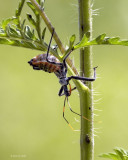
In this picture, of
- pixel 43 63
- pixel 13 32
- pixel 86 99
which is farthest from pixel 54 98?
pixel 86 99

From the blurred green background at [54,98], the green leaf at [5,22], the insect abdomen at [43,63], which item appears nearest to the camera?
the green leaf at [5,22]

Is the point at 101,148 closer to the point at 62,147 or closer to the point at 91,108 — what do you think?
the point at 62,147

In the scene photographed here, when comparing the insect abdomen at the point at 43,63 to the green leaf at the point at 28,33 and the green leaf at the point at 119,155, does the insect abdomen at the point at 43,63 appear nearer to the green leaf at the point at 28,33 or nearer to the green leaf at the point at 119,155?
the green leaf at the point at 28,33

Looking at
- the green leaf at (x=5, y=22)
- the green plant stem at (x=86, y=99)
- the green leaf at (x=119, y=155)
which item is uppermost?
the green leaf at (x=5, y=22)

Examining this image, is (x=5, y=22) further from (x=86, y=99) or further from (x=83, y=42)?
(x=86, y=99)

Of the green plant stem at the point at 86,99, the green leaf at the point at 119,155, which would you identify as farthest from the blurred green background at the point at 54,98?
the green plant stem at the point at 86,99

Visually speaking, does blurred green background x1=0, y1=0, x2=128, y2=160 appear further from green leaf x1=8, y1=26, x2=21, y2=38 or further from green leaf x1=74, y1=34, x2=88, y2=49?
green leaf x1=74, y1=34, x2=88, y2=49

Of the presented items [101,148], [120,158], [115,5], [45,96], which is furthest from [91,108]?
[115,5]

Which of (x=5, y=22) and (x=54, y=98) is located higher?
(x=5, y=22)
